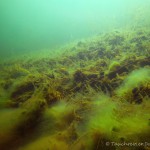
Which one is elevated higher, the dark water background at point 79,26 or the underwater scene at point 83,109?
the dark water background at point 79,26

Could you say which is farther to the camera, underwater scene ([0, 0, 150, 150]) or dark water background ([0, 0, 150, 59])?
dark water background ([0, 0, 150, 59])

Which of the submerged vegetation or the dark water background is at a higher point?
the dark water background

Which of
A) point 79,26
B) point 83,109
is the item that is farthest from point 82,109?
point 79,26

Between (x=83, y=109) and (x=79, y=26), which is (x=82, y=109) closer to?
(x=83, y=109)

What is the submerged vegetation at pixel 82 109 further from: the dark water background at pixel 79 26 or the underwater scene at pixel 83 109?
the dark water background at pixel 79 26

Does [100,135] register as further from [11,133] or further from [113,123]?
[11,133]

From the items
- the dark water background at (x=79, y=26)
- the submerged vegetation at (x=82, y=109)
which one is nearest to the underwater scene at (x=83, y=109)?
the submerged vegetation at (x=82, y=109)

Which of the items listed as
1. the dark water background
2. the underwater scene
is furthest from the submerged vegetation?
the dark water background

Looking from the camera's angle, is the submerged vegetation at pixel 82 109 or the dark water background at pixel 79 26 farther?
the dark water background at pixel 79 26

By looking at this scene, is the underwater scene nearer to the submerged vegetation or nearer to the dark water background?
the submerged vegetation
